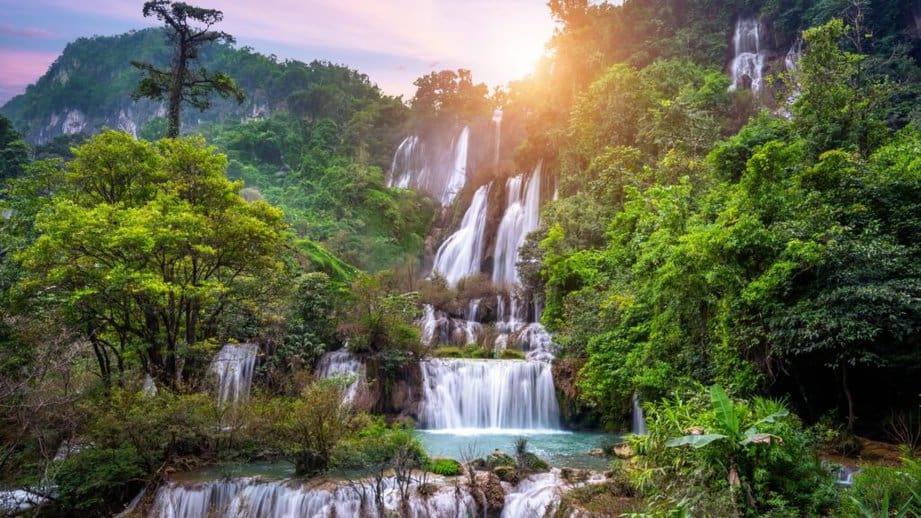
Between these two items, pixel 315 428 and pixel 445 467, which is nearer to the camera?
pixel 315 428

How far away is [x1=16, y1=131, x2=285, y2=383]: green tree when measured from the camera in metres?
11.6

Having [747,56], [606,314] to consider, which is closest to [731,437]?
[606,314]

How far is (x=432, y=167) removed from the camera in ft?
155

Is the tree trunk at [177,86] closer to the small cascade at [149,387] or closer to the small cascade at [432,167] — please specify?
the small cascade at [149,387]

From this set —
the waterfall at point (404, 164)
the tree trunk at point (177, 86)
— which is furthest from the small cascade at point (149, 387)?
the waterfall at point (404, 164)

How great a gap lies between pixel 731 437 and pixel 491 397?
12.6m

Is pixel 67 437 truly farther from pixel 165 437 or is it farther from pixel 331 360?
pixel 331 360

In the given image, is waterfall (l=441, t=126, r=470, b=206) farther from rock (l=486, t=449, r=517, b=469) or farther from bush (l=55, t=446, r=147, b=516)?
bush (l=55, t=446, r=147, b=516)

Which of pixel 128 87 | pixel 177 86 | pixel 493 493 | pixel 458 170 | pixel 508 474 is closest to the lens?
pixel 493 493

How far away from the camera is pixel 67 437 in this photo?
10398 millimetres

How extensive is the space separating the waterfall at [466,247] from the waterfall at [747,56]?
16.8 metres

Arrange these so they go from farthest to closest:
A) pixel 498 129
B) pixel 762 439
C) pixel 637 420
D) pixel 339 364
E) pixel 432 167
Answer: pixel 432 167 → pixel 498 129 → pixel 339 364 → pixel 637 420 → pixel 762 439

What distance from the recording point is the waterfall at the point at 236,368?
1625 cm

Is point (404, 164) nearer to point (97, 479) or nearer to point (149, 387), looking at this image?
point (149, 387)
